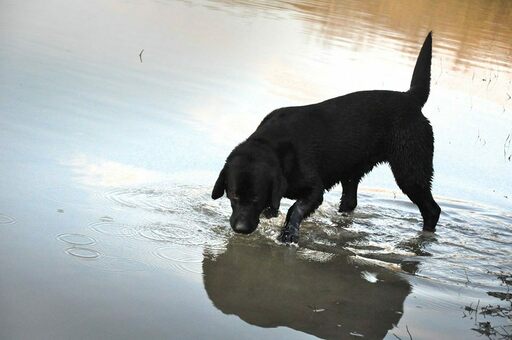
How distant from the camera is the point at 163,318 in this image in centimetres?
404

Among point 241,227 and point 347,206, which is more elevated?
point 241,227

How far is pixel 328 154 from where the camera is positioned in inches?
246

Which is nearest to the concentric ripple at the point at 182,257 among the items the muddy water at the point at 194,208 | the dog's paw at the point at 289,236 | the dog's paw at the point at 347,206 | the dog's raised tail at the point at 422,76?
the muddy water at the point at 194,208

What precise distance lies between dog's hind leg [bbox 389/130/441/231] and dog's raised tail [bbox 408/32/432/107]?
0.42m

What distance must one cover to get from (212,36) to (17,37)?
3526mm

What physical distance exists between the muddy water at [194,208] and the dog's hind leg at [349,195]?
169 mm

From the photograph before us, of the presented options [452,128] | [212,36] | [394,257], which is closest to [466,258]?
[394,257]

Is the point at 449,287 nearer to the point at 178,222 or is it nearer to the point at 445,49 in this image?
the point at 178,222

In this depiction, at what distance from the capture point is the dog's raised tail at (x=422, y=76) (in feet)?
22.6

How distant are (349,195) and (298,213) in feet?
3.35

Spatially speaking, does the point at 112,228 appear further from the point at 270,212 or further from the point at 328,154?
the point at 328,154

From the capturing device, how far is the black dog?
5555 mm

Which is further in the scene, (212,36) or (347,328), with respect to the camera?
(212,36)

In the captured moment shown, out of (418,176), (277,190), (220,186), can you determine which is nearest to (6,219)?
(220,186)
